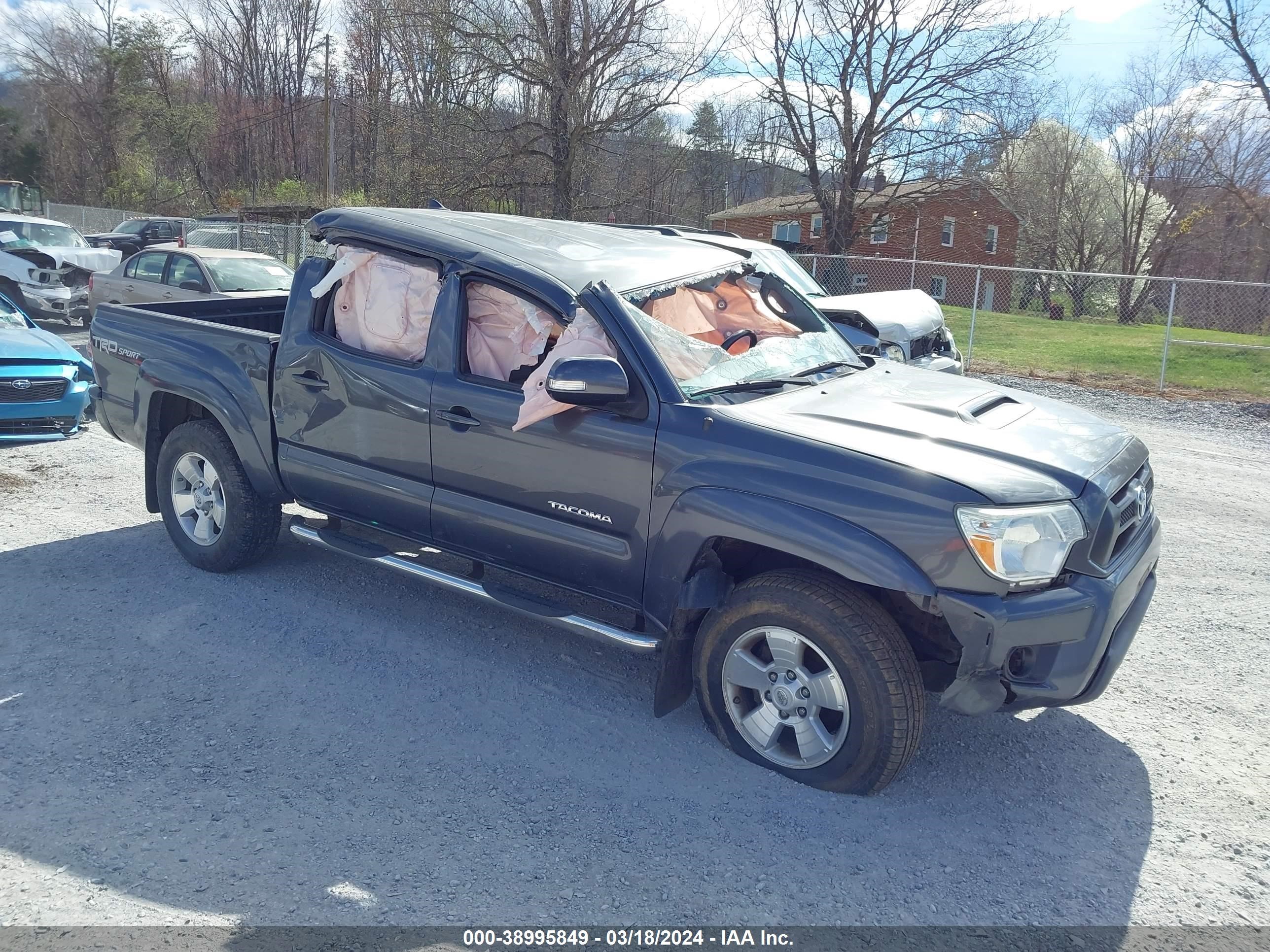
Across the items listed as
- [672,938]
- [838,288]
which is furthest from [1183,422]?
[672,938]

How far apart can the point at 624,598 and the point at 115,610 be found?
2992 mm

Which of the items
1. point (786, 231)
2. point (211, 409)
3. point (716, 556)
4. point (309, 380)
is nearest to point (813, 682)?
point (716, 556)

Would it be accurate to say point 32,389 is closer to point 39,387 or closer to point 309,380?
point 39,387

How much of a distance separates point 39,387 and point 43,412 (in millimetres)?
228

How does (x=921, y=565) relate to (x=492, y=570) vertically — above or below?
above

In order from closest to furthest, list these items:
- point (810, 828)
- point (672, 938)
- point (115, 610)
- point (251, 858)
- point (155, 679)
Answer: point (672, 938) → point (251, 858) → point (810, 828) → point (155, 679) → point (115, 610)

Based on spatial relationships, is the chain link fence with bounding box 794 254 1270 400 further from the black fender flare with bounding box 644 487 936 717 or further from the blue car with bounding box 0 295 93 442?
the black fender flare with bounding box 644 487 936 717

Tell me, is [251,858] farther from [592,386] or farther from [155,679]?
[592,386]

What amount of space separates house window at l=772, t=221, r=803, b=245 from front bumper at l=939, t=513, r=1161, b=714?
149ft

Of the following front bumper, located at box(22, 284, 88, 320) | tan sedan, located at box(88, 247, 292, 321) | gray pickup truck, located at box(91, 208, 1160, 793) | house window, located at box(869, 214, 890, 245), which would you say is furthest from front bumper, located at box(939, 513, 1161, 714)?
house window, located at box(869, 214, 890, 245)

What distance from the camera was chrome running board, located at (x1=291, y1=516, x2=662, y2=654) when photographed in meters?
4.12

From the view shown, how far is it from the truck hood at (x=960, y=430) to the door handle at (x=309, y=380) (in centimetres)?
224

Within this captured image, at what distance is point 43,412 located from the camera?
A: 29.8 ft

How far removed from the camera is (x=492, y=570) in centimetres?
603
